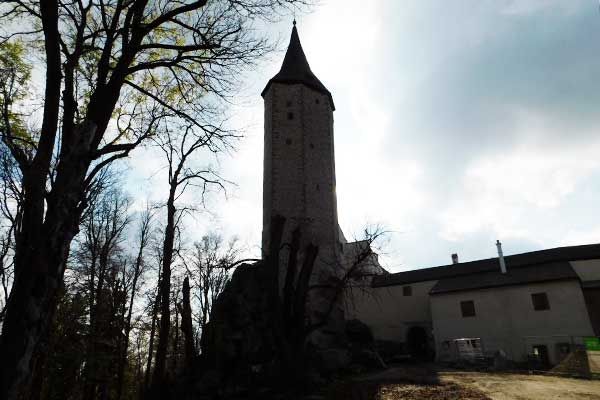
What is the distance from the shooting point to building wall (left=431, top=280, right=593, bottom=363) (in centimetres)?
2077

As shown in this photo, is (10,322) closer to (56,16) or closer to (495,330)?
(56,16)

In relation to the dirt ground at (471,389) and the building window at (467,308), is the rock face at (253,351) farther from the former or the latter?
the building window at (467,308)

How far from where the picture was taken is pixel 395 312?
28.4m

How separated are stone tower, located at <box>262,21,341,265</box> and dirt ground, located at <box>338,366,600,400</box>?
12698 millimetres

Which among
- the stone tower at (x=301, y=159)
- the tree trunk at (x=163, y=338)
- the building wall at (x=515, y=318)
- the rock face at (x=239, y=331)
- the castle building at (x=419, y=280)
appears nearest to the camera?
the tree trunk at (x=163, y=338)

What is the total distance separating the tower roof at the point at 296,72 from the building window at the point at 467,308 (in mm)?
17471

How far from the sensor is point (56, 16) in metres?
5.88

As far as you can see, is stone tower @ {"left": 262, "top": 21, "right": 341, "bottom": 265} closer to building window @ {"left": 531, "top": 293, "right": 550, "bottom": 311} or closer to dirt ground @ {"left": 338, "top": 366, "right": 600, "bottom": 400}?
building window @ {"left": 531, "top": 293, "right": 550, "bottom": 311}

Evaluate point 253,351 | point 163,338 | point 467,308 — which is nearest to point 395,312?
point 467,308

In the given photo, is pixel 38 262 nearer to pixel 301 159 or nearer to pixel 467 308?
pixel 301 159

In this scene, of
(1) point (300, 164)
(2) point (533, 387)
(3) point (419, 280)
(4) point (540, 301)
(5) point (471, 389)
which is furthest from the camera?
(3) point (419, 280)

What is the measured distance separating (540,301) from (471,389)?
14155mm

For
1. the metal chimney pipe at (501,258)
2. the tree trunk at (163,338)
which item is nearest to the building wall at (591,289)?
the metal chimney pipe at (501,258)

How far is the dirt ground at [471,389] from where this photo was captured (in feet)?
32.5
